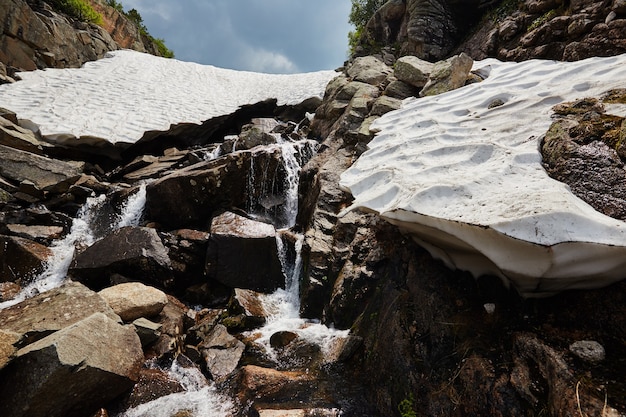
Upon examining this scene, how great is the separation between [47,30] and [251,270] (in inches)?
686

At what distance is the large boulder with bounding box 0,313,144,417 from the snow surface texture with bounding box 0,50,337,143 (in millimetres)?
9142

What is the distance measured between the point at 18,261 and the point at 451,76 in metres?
10.4

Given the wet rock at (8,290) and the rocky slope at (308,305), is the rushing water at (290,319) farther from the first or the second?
the wet rock at (8,290)

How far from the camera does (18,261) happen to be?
6.48 metres

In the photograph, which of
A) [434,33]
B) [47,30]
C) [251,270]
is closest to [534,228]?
[251,270]

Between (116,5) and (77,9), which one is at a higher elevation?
(116,5)

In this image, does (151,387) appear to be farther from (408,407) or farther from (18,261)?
(18,261)

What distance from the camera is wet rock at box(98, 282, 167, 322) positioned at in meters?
4.94

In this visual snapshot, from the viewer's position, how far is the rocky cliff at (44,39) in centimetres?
1331

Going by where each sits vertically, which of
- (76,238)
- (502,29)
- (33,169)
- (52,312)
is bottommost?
(52,312)

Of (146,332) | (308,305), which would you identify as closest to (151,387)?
(146,332)

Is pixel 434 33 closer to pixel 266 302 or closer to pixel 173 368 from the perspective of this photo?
pixel 266 302

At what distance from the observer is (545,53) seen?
8047 mm

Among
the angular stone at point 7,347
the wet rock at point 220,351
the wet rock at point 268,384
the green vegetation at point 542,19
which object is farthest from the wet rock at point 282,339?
the green vegetation at point 542,19
